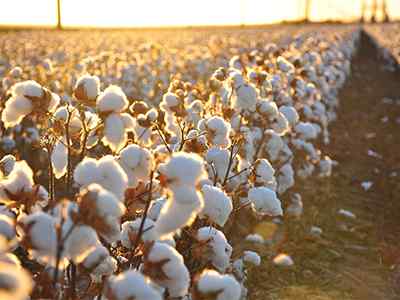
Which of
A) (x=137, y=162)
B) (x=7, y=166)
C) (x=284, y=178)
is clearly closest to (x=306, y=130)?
(x=284, y=178)

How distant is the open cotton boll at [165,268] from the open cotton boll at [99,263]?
6.6 inches

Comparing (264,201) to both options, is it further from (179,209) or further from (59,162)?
(179,209)

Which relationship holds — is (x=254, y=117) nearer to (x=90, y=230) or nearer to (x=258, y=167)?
(x=258, y=167)

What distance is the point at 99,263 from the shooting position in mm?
2049

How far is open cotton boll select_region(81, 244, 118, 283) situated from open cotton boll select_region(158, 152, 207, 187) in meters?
0.37

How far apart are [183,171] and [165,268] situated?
0.34m

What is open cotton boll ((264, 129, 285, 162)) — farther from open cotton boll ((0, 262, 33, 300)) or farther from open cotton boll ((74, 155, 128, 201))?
open cotton boll ((0, 262, 33, 300))

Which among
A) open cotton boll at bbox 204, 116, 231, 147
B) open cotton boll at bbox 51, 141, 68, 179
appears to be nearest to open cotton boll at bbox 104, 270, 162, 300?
open cotton boll at bbox 51, 141, 68, 179

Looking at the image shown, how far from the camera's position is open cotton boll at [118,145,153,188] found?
2.21 m

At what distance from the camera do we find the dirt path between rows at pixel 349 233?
449 cm

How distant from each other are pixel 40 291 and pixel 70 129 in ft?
2.98

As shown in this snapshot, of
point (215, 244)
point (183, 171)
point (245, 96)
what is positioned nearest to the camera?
point (183, 171)

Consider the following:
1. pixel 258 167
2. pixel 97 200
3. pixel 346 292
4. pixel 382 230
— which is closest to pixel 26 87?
pixel 97 200

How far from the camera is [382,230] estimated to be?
584 cm
